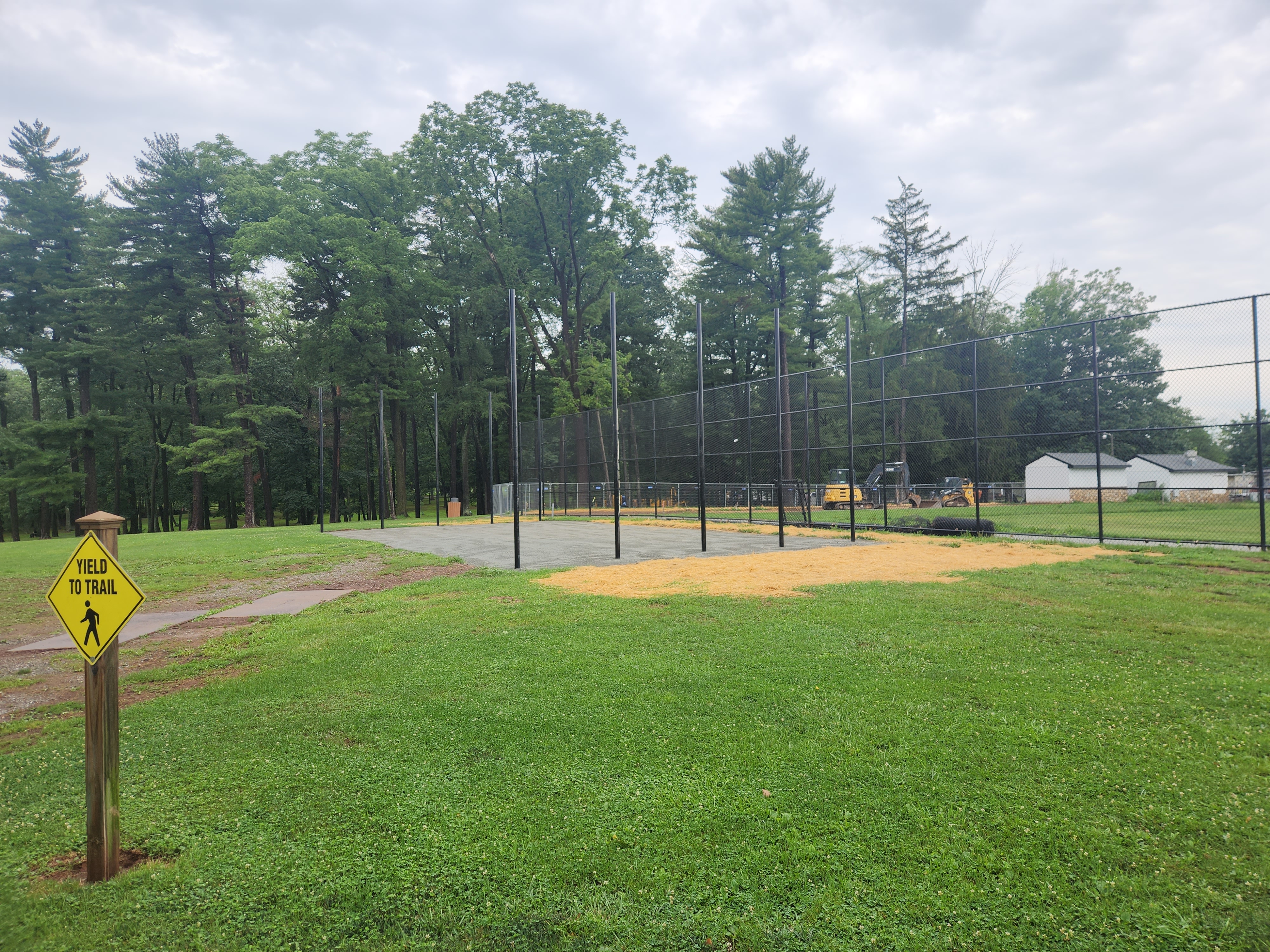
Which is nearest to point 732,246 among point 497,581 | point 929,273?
point 929,273

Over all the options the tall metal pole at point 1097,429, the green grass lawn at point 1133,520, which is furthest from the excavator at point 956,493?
the tall metal pole at point 1097,429

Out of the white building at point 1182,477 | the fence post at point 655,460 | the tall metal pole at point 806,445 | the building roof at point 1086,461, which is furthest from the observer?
the fence post at point 655,460

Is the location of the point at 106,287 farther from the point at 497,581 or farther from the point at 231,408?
the point at 497,581

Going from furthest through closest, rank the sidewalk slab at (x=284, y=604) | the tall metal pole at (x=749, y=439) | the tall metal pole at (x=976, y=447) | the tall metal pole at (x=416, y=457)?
the tall metal pole at (x=416, y=457) < the tall metal pole at (x=749, y=439) < the tall metal pole at (x=976, y=447) < the sidewalk slab at (x=284, y=604)

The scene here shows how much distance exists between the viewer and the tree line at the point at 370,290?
108 feet

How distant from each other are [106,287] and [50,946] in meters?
41.8

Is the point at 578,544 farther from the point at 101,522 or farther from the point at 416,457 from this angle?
the point at 416,457

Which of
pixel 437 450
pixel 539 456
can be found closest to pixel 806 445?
pixel 539 456

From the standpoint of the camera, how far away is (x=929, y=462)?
27.0m

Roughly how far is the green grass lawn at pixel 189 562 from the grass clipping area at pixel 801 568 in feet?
14.8

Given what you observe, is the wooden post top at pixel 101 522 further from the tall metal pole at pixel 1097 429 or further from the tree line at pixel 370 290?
the tree line at pixel 370 290

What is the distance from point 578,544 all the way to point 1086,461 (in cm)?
1478

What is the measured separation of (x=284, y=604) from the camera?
7.95 metres

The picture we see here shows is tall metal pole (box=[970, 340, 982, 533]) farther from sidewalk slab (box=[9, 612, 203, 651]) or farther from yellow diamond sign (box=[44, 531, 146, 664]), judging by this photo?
yellow diamond sign (box=[44, 531, 146, 664])
